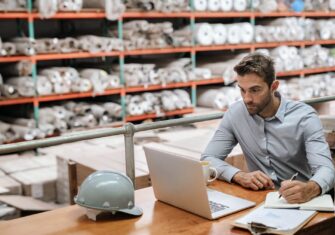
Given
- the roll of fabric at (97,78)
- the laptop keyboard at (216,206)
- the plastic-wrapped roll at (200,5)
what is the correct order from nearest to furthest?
the laptop keyboard at (216,206), the roll of fabric at (97,78), the plastic-wrapped roll at (200,5)

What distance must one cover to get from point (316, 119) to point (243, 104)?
1.27 feet

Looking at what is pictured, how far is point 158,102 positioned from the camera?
21.4 feet

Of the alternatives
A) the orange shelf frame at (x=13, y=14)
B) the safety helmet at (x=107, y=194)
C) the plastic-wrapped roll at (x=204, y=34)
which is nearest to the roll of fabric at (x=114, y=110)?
the orange shelf frame at (x=13, y=14)

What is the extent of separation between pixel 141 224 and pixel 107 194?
0.18m

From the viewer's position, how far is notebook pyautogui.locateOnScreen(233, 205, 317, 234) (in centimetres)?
172

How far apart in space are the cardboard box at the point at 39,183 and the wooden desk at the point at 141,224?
218 centimetres

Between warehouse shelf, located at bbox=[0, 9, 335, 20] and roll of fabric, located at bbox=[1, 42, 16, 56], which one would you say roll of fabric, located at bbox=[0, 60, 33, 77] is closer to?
roll of fabric, located at bbox=[1, 42, 16, 56]

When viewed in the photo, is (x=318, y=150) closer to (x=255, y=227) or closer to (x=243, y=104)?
(x=243, y=104)

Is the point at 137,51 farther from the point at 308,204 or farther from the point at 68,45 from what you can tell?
the point at 308,204

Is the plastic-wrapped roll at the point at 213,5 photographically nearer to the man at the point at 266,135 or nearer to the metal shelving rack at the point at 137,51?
the metal shelving rack at the point at 137,51

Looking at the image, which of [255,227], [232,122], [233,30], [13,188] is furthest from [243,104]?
[233,30]

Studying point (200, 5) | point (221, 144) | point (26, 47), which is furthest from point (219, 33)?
point (221, 144)

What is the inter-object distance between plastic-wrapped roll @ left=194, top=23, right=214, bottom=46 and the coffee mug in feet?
15.3

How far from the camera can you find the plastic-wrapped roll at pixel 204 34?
6.88 m
